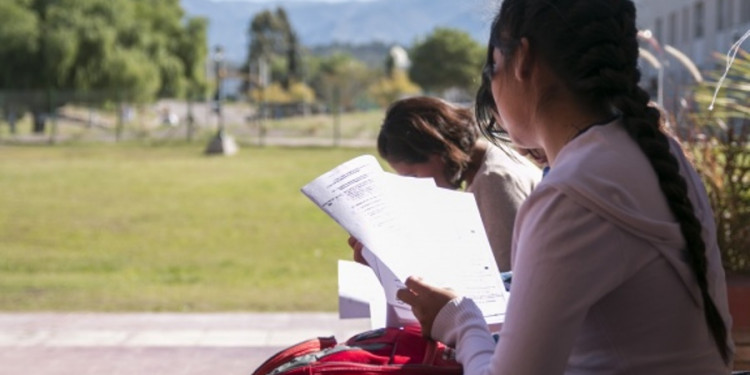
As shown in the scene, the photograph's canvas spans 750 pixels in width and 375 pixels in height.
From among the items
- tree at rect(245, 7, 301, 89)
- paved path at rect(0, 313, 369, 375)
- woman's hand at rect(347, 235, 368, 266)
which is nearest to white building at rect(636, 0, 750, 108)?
paved path at rect(0, 313, 369, 375)

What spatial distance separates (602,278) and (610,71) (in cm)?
35

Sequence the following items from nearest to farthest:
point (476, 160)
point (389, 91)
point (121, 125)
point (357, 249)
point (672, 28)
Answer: point (357, 249), point (476, 160), point (121, 125), point (672, 28), point (389, 91)

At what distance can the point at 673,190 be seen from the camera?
1.71 meters

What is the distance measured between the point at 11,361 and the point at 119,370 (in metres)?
0.66

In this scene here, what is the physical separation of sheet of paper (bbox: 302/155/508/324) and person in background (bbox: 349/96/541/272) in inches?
41.8

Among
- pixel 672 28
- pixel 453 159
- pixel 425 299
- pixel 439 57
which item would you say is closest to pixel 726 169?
pixel 453 159

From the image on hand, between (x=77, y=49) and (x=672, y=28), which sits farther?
(x=77, y=49)

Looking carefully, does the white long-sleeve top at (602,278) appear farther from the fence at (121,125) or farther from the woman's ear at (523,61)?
the fence at (121,125)

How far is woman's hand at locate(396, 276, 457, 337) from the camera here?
6.42 ft

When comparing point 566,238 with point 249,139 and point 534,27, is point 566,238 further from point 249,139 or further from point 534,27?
point 249,139

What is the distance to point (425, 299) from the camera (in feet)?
6.47

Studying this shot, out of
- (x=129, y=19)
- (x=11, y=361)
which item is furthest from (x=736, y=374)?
(x=129, y=19)

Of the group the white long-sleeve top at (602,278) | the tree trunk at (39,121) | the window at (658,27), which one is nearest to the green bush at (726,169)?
the white long-sleeve top at (602,278)

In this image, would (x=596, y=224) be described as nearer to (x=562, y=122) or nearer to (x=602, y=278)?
(x=602, y=278)
